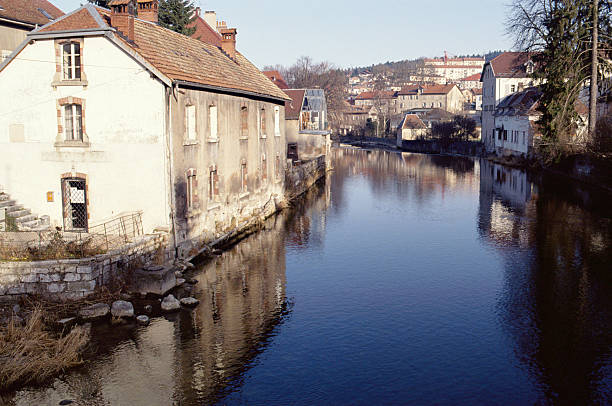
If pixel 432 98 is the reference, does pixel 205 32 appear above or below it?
below

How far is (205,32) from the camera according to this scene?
51125 mm

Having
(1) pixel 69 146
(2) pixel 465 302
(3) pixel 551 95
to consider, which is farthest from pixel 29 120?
(3) pixel 551 95

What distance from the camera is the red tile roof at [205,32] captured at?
50.4 meters

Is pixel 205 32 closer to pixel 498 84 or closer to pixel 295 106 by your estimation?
pixel 295 106

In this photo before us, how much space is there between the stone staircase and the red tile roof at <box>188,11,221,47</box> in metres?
33.5

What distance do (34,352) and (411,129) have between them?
81.4m

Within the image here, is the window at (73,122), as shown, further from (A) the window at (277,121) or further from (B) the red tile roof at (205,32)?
(B) the red tile roof at (205,32)

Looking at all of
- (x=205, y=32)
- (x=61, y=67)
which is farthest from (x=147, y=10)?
(x=205, y=32)

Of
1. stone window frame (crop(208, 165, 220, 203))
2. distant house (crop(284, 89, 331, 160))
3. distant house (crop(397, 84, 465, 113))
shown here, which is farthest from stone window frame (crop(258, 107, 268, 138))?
distant house (crop(397, 84, 465, 113))

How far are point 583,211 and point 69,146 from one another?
23857 millimetres

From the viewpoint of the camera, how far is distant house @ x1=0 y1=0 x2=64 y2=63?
25.3 metres

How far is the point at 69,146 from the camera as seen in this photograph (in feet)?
60.9

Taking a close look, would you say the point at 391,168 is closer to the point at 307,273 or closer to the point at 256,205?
the point at 256,205

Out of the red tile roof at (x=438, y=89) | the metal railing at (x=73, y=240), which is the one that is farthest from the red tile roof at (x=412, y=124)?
the metal railing at (x=73, y=240)
